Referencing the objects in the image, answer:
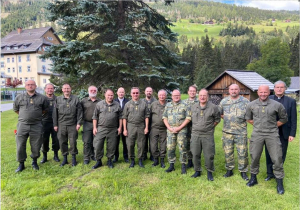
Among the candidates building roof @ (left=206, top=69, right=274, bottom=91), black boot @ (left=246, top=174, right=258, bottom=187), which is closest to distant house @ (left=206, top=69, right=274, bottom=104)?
building roof @ (left=206, top=69, right=274, bottom=91)

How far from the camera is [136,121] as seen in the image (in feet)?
17.5

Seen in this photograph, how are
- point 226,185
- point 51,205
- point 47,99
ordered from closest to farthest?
1. point 51,205
2. point 226,185
3. point 47,99

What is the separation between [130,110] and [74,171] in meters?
2.02

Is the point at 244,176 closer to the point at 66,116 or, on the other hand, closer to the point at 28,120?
the point at 66,116

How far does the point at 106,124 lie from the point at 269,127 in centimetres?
364

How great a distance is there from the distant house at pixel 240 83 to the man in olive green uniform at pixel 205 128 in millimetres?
14130

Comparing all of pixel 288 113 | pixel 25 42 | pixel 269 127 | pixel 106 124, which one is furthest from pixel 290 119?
pixel 25 42

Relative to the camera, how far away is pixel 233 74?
1923cm

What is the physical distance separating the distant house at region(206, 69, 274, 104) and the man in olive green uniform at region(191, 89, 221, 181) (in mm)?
14130

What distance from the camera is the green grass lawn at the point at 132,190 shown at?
3729mm

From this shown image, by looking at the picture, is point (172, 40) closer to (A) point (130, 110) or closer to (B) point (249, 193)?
(A) point (130, 110)

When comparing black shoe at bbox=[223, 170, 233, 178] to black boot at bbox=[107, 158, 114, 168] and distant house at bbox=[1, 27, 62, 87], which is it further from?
distant house at bbox=[1, 27, 62, 87]

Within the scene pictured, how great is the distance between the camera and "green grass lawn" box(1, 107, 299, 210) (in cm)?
373

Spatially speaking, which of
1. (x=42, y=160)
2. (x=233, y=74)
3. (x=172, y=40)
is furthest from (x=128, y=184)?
(x=233, y=74)
